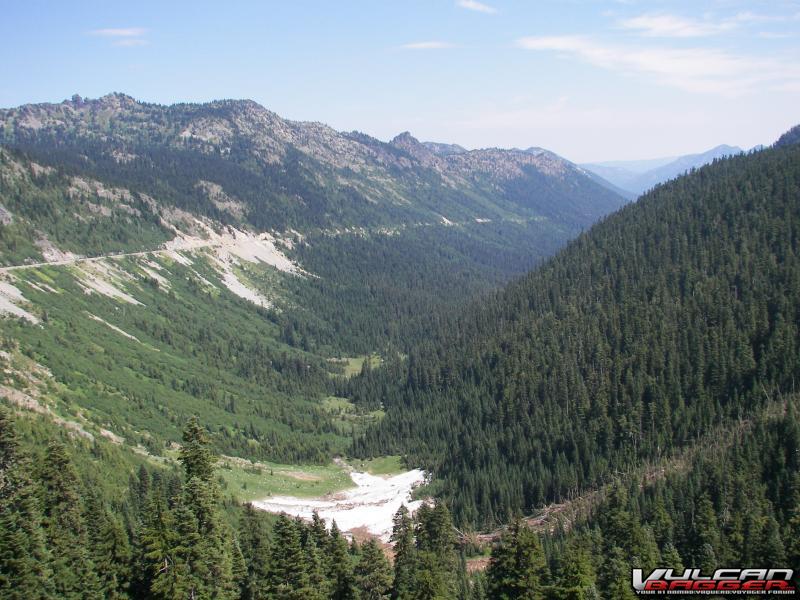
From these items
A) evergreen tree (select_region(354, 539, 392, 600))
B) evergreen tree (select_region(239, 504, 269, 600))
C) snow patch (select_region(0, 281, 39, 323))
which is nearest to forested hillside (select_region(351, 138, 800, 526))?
evergreen tree (select_region(354, 539, 392, 600))

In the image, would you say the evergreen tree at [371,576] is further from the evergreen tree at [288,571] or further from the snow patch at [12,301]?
the snow patch at [12,301]

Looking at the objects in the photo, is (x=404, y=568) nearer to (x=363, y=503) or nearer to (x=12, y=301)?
(x=363, y=503)

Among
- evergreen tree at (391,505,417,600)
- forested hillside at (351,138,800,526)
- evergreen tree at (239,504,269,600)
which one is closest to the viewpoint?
evergreen tree at (239,504,269,600)

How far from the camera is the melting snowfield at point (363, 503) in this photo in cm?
13452

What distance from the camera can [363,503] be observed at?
146625 millimetres

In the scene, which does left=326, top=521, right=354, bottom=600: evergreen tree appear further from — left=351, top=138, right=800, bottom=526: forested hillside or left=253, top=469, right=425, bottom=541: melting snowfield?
left=351, top=138, right=800, bottom=526: forested hillside

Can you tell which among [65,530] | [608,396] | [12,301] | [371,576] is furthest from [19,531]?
[12,301]

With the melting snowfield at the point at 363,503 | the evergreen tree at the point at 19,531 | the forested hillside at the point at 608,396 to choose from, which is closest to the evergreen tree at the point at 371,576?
the evergreen tree at the point at 19,531

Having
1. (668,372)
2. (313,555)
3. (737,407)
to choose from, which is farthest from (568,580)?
(668,372)

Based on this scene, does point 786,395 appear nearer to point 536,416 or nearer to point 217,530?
point 536,416

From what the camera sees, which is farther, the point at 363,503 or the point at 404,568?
the point at 363,503

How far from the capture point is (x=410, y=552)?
78.3 m

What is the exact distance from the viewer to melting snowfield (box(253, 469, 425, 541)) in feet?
441

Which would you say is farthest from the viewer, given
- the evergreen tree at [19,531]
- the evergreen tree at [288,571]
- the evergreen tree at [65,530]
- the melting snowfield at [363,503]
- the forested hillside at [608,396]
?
the forested hillside at [608,396]
